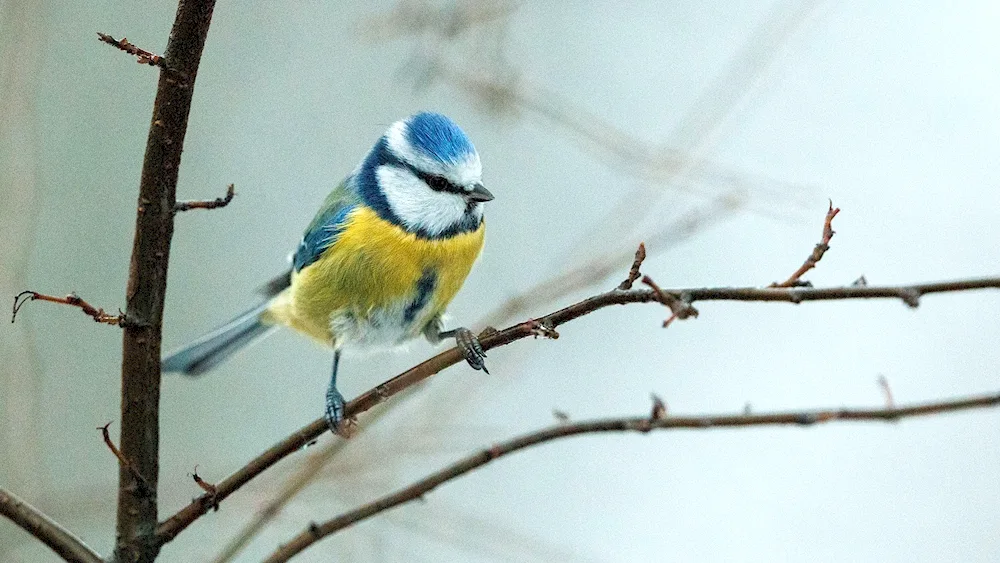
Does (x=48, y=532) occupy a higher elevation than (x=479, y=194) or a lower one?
lower

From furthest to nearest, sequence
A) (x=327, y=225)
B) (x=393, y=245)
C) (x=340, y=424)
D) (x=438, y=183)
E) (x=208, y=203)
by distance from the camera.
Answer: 1. (x=327, y=225)
2. (x=393, y=245)
3. (x=438, y=183)
4. (x=340, y=424)
5. (x=208, y=203)

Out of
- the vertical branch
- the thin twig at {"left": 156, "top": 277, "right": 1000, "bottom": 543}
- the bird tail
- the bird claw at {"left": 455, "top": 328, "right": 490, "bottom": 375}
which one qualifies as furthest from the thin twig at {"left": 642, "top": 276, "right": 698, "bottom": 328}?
the bird tail

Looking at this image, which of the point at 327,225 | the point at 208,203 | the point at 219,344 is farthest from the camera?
the point at 219,344

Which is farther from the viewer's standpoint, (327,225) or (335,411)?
(327,225)

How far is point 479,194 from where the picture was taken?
4.38 feet

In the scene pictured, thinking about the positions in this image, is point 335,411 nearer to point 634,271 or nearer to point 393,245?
point 393,245

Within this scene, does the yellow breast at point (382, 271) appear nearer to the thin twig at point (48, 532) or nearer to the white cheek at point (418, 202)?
the white cheek at point (418, 202)

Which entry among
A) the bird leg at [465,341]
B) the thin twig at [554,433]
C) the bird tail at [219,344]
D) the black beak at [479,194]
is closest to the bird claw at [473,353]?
the bird leg at [465,341]

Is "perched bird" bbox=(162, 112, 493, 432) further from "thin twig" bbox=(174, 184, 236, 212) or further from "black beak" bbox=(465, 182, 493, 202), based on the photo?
"thin twig" bbox=(174, 184, 236, 212)

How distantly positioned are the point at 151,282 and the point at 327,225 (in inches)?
23.9

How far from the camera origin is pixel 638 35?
3.13 m

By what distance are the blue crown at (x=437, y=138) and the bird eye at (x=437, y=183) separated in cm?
4

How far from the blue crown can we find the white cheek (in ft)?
0.25

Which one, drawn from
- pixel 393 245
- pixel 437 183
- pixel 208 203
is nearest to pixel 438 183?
pixel 437 183
